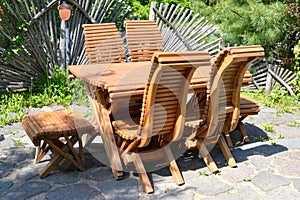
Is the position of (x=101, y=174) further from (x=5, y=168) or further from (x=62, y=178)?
(x=5, y=168)

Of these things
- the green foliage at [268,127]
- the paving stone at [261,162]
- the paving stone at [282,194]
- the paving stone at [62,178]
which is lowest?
the paving stone at [282,194]

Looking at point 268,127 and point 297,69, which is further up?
point 297,69

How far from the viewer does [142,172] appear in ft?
10.1

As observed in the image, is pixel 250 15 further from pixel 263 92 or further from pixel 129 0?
pixel 129 0

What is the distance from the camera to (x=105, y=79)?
3.22 m

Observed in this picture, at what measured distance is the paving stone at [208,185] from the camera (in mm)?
3002

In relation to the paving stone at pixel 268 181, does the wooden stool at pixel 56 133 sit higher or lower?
higher

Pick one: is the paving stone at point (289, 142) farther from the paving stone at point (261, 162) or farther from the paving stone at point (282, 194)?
the paving stone at point (282, 194)

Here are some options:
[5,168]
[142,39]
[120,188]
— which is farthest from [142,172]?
[142,39]

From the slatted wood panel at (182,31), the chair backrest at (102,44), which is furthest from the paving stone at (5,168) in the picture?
the slatted wood panel at (182,31)

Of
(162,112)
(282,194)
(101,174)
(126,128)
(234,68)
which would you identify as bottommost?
(282,194)

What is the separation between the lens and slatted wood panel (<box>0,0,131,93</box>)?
207 inches

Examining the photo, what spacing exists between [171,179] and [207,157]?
1.46 ft

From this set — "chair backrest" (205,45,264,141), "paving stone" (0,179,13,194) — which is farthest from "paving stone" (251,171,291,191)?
"paving stone" (0,179,13,194)
